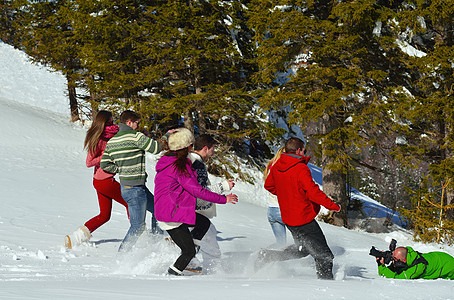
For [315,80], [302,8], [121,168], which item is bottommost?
[121,168]

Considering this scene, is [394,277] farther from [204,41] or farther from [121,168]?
[204,41]

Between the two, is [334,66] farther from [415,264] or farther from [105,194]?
[105,194]

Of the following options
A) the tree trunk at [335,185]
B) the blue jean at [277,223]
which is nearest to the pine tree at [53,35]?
the tree trunk at [335,185]

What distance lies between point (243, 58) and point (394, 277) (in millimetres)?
9779

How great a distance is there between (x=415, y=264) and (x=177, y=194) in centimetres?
275

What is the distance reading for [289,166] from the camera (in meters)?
5.06

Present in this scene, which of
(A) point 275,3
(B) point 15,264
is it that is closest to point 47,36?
(A) point 275,3

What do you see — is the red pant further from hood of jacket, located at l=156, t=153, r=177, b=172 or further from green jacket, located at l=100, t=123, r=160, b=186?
hood of jacket, located at l=156, t=153, r=177, b=172

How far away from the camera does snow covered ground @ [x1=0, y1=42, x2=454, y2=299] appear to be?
3.67 metres

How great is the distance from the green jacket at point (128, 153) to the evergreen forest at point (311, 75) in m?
7.21

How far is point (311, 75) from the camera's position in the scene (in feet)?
40.7

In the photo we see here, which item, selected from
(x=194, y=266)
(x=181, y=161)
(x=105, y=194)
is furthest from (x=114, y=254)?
(x=181, y=161)

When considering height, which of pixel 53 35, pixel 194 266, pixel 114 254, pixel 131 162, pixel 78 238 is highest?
pixel 53 35

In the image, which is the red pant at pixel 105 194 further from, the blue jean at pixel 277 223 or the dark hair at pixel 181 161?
the blue jean at pixel 277 223
